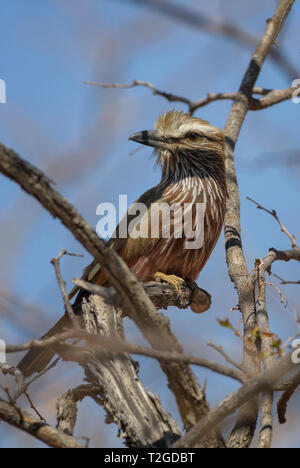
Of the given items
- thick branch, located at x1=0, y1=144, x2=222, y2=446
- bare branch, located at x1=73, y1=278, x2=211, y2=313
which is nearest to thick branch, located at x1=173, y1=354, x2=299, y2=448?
thick branch, located at x1=0, y1=144, x2=222, y2=446

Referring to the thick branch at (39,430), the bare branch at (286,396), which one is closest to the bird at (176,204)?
the thick branch at (39,430)

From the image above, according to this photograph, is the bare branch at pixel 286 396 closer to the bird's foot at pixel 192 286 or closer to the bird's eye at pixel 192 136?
the bird's foot at pixel 192 286

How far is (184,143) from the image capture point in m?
5.79

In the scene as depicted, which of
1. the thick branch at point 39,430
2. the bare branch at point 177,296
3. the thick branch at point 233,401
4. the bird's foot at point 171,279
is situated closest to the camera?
the thick branch at point 233,401

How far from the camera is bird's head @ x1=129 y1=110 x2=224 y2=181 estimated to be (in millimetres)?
5684

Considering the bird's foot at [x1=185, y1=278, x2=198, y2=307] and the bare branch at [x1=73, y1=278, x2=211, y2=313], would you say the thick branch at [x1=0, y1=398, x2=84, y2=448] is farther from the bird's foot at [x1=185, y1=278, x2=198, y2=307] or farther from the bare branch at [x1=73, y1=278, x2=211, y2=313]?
the bird's foot at [x1=185, y1=278, x2=198, y2=307]

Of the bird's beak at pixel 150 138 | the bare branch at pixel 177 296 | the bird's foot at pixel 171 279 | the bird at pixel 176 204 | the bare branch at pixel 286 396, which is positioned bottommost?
the bare branch at pixel 286 396

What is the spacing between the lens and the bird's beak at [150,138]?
5605 millimetres

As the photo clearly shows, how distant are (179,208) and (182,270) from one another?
0.52 m

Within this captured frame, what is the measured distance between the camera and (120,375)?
11.0ft

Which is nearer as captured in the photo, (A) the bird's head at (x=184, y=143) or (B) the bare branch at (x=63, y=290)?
(B) the bare branch at (x=63, y=290)

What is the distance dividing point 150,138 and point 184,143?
36 cm

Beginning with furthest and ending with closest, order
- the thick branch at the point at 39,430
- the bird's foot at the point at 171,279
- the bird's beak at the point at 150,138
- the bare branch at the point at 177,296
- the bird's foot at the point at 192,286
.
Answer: the bird's beak at the point at 150,138
the bird's foot at the point at 192,286
the bird's foot at the point at 171,279
the bare branch at the point at 177,296
the thick branch at the point at 39,430

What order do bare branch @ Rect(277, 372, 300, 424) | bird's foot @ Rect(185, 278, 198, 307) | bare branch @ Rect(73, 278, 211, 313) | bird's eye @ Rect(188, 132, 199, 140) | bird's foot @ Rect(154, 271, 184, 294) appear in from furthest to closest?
bird's eye @ Rect(188, 132, 199, 140) → bird's foot @ Rect(185, 278, 198, 307) → bird's foot @ Rect(154, 271, 184, 294) → bare branch @ Rect(73, 278, 211, 313) → bare branch @ Rect(277, 372, 300, 424)
